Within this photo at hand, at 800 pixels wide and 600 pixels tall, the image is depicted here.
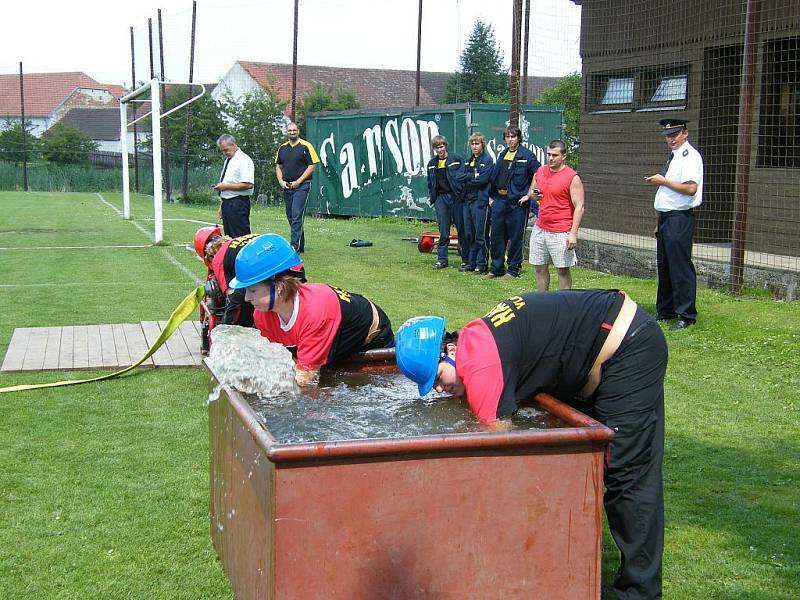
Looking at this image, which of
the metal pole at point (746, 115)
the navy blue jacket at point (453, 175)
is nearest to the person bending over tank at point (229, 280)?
the metal pole at point (746, 115)

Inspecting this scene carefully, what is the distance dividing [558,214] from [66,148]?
49308 millimetres

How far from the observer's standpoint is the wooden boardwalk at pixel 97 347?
880cm

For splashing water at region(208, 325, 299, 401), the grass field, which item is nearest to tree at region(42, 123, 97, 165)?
the grass field

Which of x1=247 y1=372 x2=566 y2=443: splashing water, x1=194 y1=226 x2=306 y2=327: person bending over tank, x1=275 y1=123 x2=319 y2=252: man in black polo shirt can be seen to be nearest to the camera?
x1=247 y1=372 x2=566 y2=443: splashing water

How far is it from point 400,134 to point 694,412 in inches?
812

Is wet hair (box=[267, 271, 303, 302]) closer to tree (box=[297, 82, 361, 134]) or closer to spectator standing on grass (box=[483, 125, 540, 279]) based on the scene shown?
spectator standing on grass (box=[483, 125, 540, 279])

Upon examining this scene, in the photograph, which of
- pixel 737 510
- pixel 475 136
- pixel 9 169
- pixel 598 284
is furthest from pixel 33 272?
pixel 9 169

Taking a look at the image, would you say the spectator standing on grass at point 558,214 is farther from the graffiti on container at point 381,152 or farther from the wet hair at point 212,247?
the graffiti on container at point 381,152

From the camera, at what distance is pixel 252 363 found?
4605mm

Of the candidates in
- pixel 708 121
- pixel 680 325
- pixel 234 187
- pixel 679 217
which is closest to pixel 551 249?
pixel 679 217

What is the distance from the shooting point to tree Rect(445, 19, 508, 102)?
7197cm

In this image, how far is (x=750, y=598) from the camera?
4469 millimetres

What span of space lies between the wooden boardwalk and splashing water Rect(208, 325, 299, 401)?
4.19 meters

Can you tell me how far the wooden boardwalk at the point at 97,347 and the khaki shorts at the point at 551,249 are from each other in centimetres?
396
